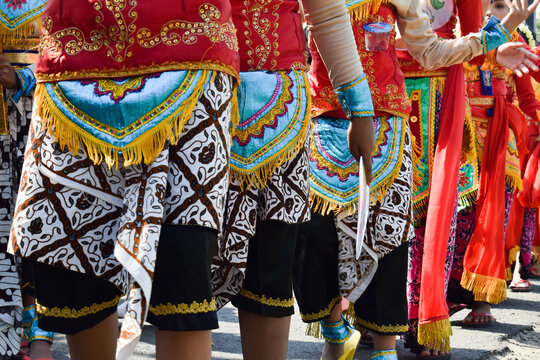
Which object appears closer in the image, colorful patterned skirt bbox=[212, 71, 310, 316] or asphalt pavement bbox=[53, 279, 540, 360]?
colorful patterned skirt bbox=[212, 71, 310, 316]

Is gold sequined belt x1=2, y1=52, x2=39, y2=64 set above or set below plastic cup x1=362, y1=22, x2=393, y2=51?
below

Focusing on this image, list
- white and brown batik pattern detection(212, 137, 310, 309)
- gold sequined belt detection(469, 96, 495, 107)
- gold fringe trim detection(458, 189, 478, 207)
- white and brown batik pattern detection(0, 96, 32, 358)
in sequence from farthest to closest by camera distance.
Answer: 1. gold sequined belt detection(469, 96, 495, 107)
2. gold fringe trim detection(458, 189, 478, 207)
3. white and brown batik pattern detection(0, 96, 32, 358)
4. white and brown batik pattern detection(212, 137, 310, 309)

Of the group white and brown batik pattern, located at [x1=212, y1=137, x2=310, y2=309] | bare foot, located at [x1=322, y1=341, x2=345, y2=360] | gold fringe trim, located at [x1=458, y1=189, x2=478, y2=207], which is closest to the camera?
white and brown batik pattern, located at [x1=212, y1=137, x2=310, y2=309]

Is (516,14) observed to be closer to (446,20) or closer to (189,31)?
(446,20)

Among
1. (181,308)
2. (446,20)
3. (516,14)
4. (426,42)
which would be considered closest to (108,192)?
(181,308)

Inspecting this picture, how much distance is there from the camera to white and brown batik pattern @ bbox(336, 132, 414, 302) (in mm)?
3684

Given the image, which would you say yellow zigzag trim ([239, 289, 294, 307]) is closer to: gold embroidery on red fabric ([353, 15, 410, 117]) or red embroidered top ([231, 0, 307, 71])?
red embroidered top ([231, 0, 307, 71])

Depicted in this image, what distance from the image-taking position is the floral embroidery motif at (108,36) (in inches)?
88.3

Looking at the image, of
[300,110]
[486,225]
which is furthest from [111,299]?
[486,225]

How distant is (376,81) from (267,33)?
0.90 meters

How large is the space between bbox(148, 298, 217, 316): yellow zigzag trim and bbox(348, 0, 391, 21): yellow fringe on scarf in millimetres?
1833

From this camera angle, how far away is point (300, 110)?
302cm

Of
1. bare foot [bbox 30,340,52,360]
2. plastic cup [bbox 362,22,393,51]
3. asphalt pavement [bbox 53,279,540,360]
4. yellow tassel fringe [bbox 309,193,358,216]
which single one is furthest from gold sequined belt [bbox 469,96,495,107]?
bare foot [bbox 30,340,52,360]

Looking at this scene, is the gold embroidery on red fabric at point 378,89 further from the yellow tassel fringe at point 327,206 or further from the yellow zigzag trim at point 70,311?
the yellow zigzag trim at point 70,311
